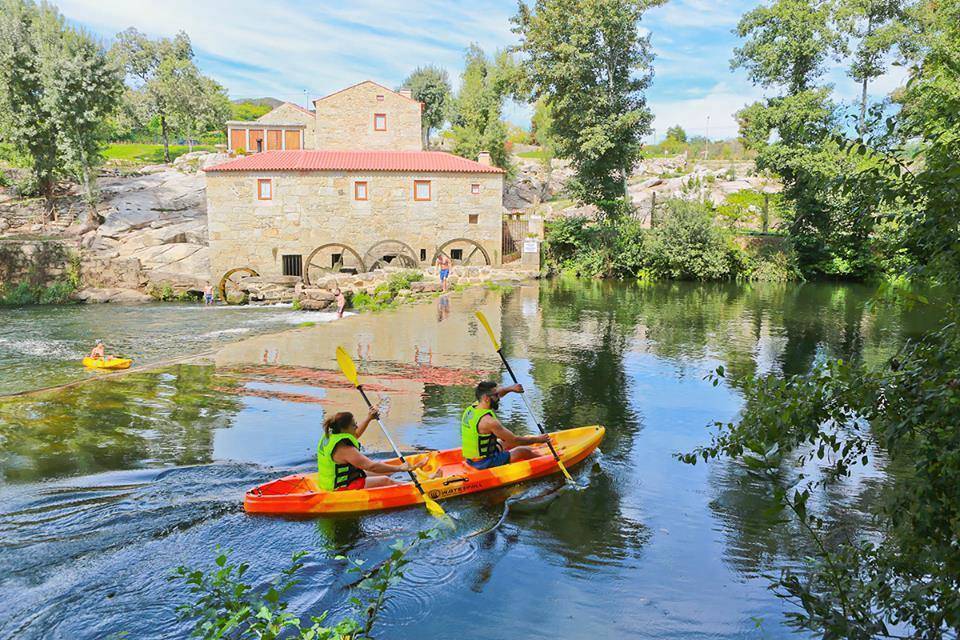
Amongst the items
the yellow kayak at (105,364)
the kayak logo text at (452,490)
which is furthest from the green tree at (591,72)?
the kayak logo text at (452,490)

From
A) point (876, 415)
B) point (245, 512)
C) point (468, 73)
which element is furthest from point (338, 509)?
point (468, 73)

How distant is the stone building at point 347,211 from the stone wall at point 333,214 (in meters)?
0.05

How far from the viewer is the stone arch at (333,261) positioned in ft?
107

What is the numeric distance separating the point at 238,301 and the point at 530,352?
17667 mm

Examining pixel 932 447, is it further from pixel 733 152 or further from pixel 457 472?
pixel 733 152

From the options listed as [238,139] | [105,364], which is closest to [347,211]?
[238,139]

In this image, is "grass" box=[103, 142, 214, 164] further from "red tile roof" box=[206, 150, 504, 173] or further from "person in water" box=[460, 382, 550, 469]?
"person in water" box=[460, 382, 550, 469]

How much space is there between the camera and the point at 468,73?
48.6 m

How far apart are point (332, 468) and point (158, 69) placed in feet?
195

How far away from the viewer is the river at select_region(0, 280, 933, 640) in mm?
6078

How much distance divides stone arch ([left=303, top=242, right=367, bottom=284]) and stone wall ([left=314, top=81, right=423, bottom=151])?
6696mm

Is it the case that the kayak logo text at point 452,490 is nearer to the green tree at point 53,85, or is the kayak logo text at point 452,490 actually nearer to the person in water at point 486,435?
the person in water at point 486,435

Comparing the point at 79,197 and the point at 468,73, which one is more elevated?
the point at 468,73

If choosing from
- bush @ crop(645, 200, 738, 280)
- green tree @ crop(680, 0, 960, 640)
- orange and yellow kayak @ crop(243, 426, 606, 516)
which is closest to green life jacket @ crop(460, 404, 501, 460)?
orange and yellow kayak @ crop(243, 426, 606, 516)
